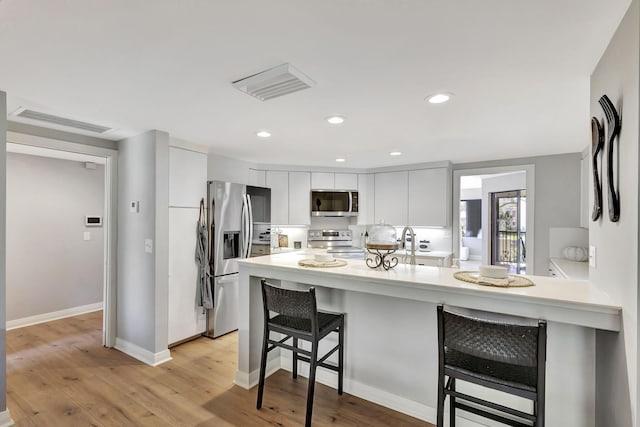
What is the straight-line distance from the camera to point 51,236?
14.3 feet

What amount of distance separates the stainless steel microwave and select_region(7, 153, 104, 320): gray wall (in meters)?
3.34

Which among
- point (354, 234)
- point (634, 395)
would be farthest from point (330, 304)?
point (354, 234)

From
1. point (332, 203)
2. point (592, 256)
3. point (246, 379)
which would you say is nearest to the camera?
point (592, 256)

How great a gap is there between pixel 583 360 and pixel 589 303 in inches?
19.9

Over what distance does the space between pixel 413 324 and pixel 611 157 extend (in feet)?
4.86

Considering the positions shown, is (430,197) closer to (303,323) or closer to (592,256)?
(592,256)

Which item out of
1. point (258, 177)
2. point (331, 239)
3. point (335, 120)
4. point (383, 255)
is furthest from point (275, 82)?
point (331, 239)

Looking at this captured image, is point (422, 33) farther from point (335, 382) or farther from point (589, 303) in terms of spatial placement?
point (335, 382)

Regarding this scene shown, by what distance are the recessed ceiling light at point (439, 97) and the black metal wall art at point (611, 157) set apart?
86 centimetres

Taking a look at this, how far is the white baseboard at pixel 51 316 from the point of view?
406cm

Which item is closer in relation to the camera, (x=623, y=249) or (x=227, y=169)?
(x=623, y=249)

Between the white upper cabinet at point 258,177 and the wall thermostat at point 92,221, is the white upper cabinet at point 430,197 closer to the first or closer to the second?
the white upper cabinet at point 258,177

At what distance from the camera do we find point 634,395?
47.1 inches

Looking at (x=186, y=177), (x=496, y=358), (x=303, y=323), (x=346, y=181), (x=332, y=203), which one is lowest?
(x=303, y=323)
